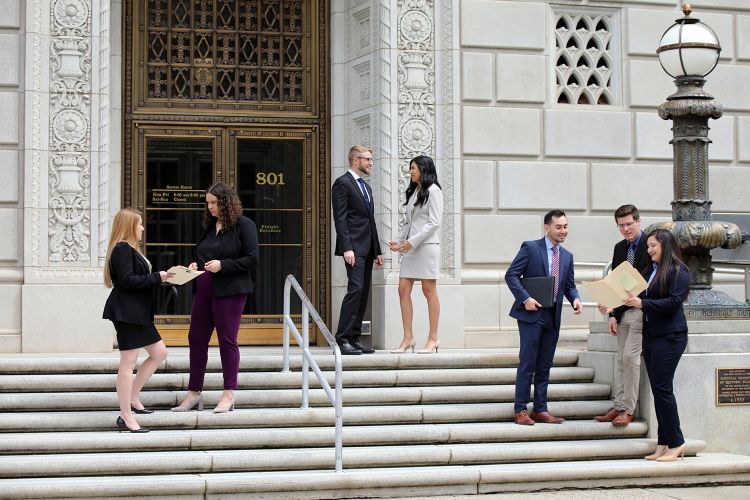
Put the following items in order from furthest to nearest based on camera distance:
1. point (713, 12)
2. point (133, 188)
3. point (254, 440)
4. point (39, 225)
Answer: point (713, 12)
point (133, 188)
point (39, 225)
point (254, 440)

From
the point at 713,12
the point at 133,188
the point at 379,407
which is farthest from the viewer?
the point at 713,12

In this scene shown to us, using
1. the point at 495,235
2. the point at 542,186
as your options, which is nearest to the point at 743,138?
the point at 542,186

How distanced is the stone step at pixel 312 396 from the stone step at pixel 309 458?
951mm

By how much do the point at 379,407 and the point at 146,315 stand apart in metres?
2.51

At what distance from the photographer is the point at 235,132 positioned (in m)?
15.9

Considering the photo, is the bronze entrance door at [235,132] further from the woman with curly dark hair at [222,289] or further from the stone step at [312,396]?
the woman with curly dark hair at [222,289]

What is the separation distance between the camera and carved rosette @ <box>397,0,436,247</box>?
15.2 m

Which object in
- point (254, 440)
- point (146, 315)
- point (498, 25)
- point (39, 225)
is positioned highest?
point (498, 25)

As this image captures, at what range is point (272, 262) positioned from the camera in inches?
630

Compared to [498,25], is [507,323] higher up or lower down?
lower down

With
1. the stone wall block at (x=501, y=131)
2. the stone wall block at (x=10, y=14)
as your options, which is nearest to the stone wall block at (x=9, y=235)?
the stone wall block at (x=10, y=14)

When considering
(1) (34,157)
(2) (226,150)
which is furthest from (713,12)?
(1) (34,157)

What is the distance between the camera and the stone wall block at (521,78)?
51.8 feet

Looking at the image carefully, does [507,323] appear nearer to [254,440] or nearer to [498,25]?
[498,25]
